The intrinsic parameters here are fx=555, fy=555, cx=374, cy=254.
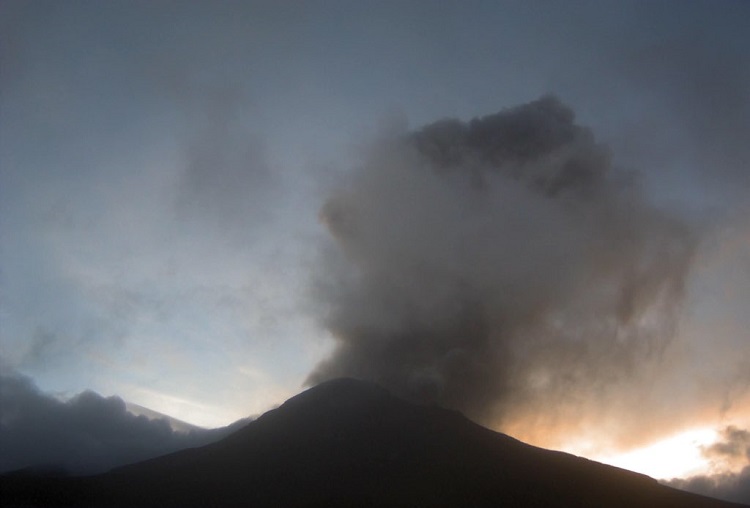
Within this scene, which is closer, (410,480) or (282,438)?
(410,480)

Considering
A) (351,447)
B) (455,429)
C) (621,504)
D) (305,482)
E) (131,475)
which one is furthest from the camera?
(455,429)

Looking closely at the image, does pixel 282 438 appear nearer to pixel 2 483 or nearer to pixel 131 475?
pixel 131 475

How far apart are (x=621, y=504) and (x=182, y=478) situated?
77876 mm

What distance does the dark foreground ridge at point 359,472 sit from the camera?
9494 centimetres

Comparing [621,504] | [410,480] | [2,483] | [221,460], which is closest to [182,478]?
[221,460]

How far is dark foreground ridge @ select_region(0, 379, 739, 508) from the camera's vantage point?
94938 millimetres

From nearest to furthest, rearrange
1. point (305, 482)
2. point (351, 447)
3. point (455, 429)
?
point (305, 482) → point (351, 447) → point (455, 429)

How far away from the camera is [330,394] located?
139 m

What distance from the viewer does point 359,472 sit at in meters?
107

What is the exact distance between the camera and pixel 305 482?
102000 millimetres

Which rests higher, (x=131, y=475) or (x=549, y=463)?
(x=549, y=463)

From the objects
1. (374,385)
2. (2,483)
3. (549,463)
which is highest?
(374,385)

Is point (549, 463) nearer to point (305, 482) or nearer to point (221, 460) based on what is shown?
point (305, 482)

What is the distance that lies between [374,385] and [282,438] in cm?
2956
